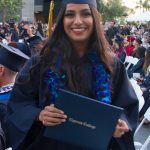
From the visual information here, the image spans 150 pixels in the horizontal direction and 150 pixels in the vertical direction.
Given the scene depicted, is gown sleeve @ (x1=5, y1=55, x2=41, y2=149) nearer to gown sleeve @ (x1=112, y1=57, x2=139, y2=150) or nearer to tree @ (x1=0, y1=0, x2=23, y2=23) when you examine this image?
gown sleeve @ (x1=112, y1=57, x2=139, y2=150)

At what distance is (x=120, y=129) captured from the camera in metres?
2.20

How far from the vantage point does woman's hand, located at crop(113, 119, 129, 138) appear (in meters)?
2.19

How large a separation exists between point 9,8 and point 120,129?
32678mm

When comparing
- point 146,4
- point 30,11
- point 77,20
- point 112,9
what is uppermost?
point 77,20

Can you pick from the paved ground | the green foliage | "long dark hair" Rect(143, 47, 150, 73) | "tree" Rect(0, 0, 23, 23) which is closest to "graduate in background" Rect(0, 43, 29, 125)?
the paved ground

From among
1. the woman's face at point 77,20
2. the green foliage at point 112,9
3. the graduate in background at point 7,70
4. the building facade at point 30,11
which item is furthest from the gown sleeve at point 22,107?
the green foliage at point 112,9

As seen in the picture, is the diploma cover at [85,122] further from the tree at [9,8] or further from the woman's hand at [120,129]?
the tree at [9,8]

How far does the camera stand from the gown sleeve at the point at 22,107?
2281 mm

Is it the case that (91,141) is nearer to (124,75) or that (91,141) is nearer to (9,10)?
(124,75)

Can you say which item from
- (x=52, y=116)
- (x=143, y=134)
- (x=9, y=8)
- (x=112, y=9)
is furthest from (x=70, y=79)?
(x=112, y=9)

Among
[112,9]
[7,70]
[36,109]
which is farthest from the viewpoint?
[112,9]

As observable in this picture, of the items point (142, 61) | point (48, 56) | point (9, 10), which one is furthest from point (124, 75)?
→ point (9, 10)

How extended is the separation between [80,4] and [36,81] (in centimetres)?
48

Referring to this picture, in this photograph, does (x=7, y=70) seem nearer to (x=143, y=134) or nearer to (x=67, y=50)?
(x=67, y=50)
